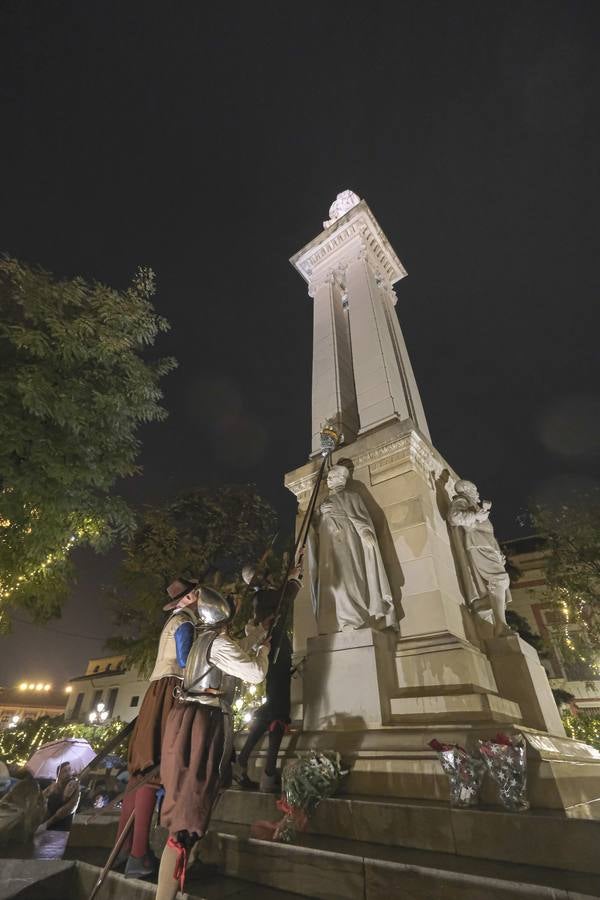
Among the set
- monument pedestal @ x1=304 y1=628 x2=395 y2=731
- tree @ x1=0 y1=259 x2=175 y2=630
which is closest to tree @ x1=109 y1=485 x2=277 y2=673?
tree @ x1=0 y1=259 x2=175 y2=630

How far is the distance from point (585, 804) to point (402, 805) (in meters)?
1.62

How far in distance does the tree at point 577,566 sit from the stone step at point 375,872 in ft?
56.7

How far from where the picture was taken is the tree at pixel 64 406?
764cm

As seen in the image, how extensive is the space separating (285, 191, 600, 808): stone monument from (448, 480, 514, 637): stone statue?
0.04 m

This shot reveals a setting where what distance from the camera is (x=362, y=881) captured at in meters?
2.98

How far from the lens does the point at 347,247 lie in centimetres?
1381

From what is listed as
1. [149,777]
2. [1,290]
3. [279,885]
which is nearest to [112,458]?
[1,290]

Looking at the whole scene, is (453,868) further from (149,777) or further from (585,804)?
(149,777)

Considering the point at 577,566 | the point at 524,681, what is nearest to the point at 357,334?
the point at 524,681

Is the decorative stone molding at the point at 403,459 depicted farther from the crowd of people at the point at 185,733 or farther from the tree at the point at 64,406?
the tree at the point at 64,406

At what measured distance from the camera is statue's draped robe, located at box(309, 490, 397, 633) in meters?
5.70

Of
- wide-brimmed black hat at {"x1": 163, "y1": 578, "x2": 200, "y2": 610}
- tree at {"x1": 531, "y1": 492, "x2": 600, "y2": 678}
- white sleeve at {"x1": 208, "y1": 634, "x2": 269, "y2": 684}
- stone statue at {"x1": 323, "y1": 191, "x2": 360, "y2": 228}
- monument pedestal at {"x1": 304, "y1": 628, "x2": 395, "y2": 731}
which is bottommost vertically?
white sleeve at {"x1": 208, "y1": 634, "x2": 269, "y2": 684}

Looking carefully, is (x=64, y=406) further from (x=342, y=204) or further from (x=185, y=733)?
(x=342, y=204)

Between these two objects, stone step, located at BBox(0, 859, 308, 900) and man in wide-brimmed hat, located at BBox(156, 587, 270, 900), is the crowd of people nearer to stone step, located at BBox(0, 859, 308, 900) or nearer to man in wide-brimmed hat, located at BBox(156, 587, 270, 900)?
man in wide-brimmed hat, located at BBox(156, 587, 270, 900)
